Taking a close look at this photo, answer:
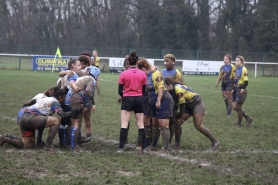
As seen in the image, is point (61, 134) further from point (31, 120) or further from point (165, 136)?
point (165, 136)

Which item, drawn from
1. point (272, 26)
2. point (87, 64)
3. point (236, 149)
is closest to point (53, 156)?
point (87, 64)

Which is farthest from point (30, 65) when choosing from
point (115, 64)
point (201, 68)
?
point (201, 68)

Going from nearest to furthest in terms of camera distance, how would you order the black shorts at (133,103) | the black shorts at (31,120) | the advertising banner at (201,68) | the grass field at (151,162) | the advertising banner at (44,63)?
the grass field at (151,162), the black shorts at (31,120), the black shorts at (133,103), the advertising banner at (44,63), the advertising banner at (201,68)

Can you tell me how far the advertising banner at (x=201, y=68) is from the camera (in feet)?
120

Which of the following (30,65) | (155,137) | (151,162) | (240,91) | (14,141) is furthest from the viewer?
(30,65)

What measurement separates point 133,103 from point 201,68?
29553mm

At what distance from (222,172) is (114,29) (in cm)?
5586

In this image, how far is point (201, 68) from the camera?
3669 centimetres

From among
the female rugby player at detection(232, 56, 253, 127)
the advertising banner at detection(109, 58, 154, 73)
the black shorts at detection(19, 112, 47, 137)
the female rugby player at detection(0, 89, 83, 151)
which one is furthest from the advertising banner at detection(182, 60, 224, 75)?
the black shorts at detection(19, 112, 47, 137)

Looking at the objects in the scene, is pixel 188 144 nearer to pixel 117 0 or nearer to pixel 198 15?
pixel 198 15

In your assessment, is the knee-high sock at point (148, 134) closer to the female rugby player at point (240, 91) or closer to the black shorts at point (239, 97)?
the female rugby player at point (240, 91)

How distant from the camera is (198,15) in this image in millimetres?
56312

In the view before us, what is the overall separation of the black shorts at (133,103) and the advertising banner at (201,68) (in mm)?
29036

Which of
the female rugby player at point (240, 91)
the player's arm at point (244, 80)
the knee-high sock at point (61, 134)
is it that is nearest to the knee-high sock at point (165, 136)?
the knee-high sock at point (61, 134)
